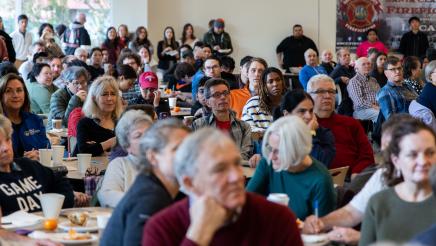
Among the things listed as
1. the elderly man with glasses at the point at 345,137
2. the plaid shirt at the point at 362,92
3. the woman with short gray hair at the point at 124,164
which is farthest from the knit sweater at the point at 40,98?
the woman with short gray hair at the point at 124,164

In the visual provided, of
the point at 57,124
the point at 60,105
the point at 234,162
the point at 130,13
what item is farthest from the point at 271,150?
the point at 130,13

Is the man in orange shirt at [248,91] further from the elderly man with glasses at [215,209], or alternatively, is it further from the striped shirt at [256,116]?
the elderly man with glasses at [215,209]

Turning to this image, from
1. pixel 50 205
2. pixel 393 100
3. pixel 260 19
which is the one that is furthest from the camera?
pixel 260 19

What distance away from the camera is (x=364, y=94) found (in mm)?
10664

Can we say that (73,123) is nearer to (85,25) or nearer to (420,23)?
(85,25)

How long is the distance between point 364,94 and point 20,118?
523 centimetres

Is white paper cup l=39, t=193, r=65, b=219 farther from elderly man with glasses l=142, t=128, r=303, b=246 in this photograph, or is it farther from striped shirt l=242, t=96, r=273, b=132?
striped shirt l=242, t=96, r=273, b=132

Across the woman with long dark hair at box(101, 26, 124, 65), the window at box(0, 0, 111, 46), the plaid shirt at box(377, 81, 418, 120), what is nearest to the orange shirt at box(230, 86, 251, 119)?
the plaid shirt at box(377, 81, 418, 120)

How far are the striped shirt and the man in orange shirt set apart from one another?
1024 millimetres

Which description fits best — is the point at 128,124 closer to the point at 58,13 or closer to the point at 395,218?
the point at 395,218

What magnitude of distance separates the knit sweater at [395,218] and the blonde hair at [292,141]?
666 mm

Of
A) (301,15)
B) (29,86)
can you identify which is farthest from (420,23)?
(29,86)

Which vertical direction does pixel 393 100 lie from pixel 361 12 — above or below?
below

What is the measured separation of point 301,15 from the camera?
1892cm
